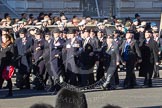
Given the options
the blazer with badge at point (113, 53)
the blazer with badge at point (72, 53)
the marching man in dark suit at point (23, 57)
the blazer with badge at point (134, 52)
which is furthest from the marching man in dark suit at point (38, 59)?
the blazer with badge at point (134, 52)

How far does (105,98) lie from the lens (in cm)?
1466

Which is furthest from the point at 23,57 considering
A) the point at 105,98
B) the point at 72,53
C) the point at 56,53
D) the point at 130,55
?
the point at 130,55

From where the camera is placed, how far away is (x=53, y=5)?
127ft

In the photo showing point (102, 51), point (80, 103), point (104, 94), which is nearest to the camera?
point (80, 103)

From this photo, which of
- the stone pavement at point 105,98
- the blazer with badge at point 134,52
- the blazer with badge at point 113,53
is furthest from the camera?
the blazer with badge at point 134,52

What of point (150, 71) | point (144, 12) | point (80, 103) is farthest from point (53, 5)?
point (80, 103)

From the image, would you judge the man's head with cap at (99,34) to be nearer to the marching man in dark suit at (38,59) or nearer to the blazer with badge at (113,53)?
the blazer with badge at (113,53)

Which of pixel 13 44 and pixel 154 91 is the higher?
pixel 13 44

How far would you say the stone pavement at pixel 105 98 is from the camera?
13578 mm

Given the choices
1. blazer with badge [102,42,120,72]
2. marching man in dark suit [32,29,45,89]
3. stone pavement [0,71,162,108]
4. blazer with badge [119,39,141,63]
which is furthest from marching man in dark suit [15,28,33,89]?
blazer with badge [119,39,141,63]

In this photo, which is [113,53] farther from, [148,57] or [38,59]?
[38,59]

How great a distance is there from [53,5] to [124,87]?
2238 cm

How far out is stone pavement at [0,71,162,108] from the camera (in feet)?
44.5

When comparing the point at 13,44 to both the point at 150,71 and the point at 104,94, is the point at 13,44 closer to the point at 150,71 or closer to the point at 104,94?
the point at 104,94
